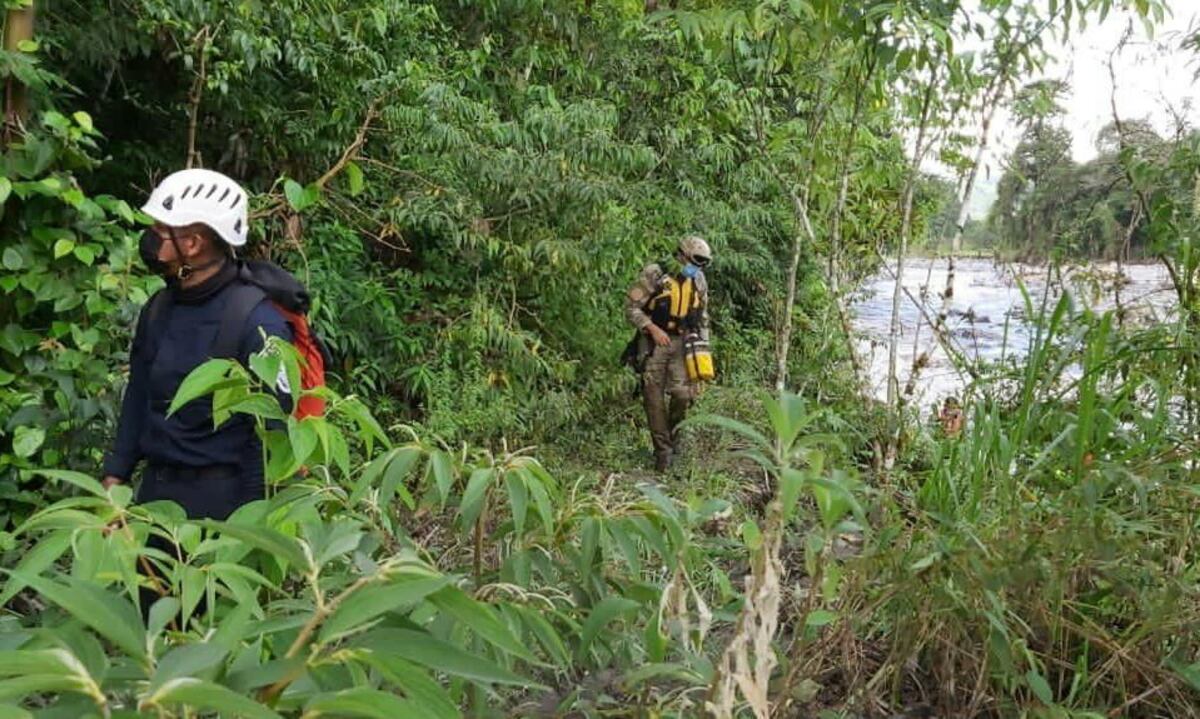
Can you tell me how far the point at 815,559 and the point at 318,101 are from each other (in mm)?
4644

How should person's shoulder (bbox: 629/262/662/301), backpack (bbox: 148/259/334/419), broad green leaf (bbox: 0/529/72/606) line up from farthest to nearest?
person's shoulder (bbox: 629/262/662/301), backpack (bbox: 148/259/334/419), broad green leaf (bbox: 0/529/72/606)

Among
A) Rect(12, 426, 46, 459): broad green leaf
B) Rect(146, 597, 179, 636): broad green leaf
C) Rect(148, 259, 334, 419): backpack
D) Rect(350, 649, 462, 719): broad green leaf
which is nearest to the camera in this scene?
Rect(350, 649, 462, 719): broad green leaf


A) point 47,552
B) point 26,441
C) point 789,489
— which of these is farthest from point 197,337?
point 789,489

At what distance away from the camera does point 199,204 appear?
2264mm

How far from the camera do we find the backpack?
2.21m

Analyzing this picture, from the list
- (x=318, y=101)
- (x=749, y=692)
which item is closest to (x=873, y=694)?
(x=749, y=692)

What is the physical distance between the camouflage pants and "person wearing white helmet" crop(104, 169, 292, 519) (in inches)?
170

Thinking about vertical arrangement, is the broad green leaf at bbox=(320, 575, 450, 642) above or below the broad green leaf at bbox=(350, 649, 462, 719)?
above

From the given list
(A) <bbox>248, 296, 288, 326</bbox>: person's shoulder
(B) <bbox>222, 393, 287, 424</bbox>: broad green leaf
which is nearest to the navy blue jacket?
(A) <bbox>248, 296, 288, 326</bbox>: person's shoulder

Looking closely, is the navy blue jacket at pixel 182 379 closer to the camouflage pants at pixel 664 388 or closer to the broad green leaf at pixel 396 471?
the broad green leaf at pixel 396 471

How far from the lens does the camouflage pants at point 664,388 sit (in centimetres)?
643

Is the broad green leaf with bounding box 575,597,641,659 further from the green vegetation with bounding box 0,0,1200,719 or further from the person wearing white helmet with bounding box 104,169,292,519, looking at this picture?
the person wearing white helmet with bounding box 104,169,292,519

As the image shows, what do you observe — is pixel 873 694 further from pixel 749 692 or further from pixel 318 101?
pixel 318 101

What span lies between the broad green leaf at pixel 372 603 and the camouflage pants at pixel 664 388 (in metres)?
5.73
